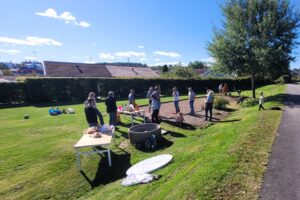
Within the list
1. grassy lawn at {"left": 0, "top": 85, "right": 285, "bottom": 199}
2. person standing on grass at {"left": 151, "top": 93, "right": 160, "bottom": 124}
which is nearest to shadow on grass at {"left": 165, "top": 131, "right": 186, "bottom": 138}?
grassy lawn at {"left": 0, "top": 85, "right": 285, "bottom": 199}

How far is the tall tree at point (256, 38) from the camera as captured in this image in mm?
22328

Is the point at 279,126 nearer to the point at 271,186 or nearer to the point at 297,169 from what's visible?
the point at 297,169

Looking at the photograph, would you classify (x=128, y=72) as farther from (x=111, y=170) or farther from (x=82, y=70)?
(x=111, y=170)

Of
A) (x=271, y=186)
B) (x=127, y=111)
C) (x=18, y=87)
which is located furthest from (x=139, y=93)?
(x=271, y=186)

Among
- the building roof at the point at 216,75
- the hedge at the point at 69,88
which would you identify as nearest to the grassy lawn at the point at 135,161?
the building roof at the point at 216,75

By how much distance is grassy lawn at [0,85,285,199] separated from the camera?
5225 millimetres

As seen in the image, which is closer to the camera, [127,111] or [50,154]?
[50,154]

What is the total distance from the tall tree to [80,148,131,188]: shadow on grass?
1770cm

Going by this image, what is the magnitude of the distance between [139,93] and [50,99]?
1207 cm

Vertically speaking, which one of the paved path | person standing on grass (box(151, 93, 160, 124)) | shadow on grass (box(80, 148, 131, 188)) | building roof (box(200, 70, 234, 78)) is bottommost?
shadow on grass (box(80, 148, 131, 188))

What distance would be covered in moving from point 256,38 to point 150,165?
20.0m

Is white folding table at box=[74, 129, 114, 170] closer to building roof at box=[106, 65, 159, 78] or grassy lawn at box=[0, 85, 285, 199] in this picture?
grassy lawn at box=[0, 85, 285, 199]

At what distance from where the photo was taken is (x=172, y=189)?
17.6 feet

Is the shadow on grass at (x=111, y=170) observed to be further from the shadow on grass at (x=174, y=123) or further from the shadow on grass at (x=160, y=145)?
the shadow on grass at (x=174, y=123)
